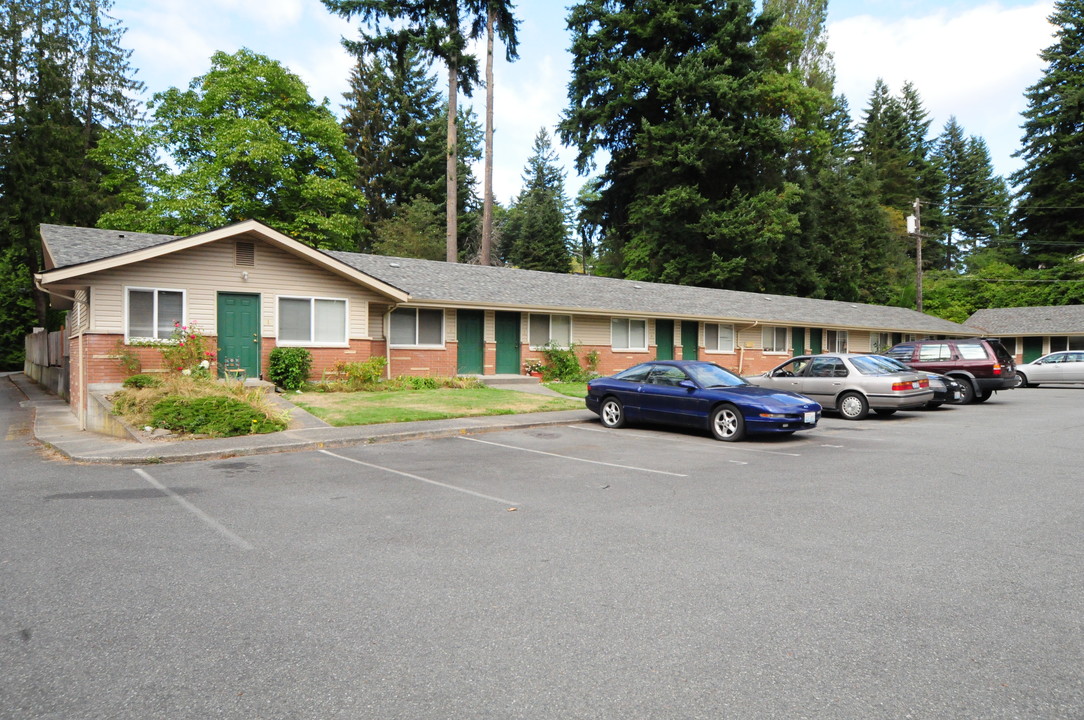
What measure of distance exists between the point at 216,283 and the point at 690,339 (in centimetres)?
1911

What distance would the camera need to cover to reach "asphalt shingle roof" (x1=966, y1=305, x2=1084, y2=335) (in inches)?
1497

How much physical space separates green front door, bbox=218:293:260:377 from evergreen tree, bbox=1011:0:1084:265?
5891cm

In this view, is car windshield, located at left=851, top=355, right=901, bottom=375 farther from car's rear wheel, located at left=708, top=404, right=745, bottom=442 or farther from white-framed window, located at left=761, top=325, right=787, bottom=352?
white-framed window, located at left=761, top=325, right=787, bottom=352

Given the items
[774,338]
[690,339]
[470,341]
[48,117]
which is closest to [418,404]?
[470,341]

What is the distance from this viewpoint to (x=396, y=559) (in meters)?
A: 5.02

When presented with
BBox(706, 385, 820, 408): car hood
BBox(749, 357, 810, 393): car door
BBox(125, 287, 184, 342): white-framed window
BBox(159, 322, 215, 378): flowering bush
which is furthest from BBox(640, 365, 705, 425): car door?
BBox(125, 287, 184, 342): white-framed window

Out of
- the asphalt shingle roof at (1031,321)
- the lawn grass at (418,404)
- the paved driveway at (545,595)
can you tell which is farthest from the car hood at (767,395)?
the asphalt shingle roof at (1031,321)

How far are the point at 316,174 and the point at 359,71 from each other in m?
17.7

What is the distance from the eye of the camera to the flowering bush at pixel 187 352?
15.6 meters

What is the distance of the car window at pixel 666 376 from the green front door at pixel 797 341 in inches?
873

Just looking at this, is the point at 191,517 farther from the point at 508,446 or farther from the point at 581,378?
the point at 581,378

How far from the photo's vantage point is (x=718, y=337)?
29656mm

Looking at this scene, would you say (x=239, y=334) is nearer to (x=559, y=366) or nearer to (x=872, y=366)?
(x=559, y=366)

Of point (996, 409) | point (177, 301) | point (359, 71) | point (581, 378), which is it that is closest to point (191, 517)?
point (177, 301)
